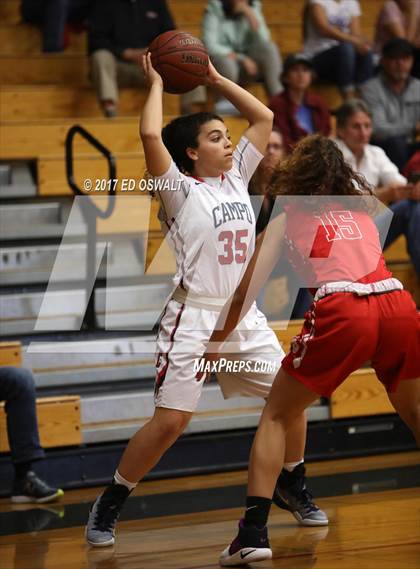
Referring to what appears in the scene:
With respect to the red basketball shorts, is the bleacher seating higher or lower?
lower

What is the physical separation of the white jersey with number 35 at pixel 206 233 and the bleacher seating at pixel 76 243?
1.48 metres

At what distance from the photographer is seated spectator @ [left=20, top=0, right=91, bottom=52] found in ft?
26.6

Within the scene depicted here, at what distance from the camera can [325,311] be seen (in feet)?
11.9

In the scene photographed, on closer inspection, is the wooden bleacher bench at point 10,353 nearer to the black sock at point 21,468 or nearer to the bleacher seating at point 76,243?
the bleacher seating at point 76,243

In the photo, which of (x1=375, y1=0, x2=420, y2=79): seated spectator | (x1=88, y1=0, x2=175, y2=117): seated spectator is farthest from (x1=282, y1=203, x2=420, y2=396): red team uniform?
(x1=375, y1=0, x2=420, y2=79): seated spectator

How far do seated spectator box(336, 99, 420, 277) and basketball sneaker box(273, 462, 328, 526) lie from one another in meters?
2.44

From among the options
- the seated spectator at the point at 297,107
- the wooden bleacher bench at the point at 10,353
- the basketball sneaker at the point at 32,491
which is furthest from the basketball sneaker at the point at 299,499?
the seated spectator at the point at 297,107

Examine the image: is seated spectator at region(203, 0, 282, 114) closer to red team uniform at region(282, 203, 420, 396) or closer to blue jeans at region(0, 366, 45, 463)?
blue jeans at region(0, 366, 45, 463)

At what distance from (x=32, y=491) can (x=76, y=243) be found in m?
2.16

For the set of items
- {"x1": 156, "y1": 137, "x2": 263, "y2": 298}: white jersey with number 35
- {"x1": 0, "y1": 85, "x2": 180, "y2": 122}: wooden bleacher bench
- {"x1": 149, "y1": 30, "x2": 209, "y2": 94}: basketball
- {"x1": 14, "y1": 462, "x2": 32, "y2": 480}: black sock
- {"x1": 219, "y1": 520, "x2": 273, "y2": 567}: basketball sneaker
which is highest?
{"x1": 149, "y1": 30, "x2": 209, "y2": 94}: basketball

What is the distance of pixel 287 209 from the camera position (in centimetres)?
380

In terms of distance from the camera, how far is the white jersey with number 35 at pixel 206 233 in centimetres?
411

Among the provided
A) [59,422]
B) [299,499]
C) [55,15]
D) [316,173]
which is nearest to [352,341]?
[316,173]

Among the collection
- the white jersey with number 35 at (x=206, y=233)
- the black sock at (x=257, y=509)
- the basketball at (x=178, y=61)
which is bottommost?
the black sock at (x=257, y=509)
